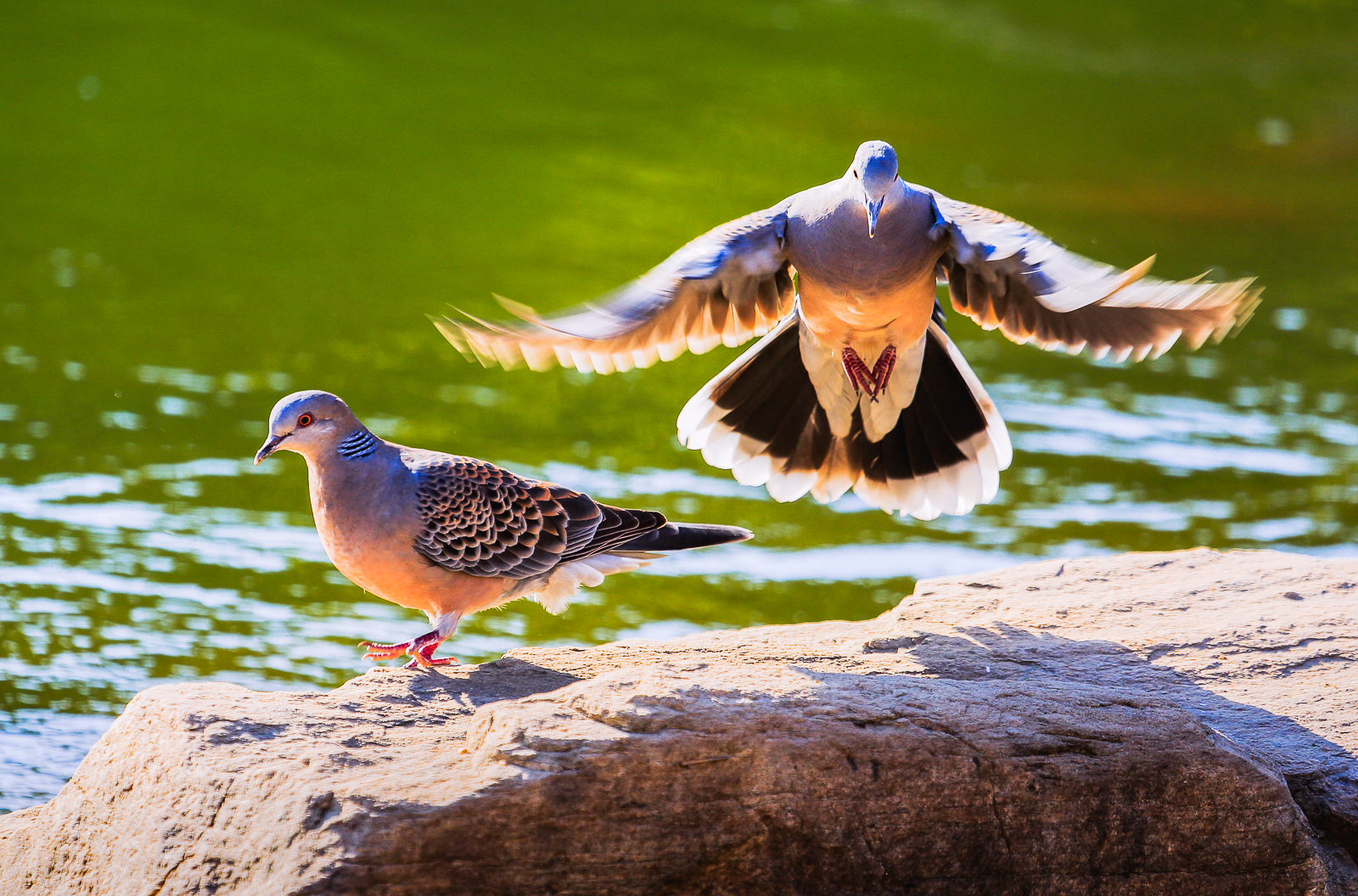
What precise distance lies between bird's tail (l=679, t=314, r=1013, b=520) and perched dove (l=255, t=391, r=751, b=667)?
2.68 feet

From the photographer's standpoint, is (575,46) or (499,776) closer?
(499,776)

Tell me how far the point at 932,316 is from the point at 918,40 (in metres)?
15.6

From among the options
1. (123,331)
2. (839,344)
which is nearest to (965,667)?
(839,344)

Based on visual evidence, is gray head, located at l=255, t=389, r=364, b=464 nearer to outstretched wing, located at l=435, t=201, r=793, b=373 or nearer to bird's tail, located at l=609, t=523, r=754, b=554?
outstretched wing, located at l=435, t=201, r=793, b=373

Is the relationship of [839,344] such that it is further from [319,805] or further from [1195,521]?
[1195,521]

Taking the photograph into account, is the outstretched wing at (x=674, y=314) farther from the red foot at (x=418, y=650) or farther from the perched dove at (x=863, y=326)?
the red foot at (x=418, y=650)

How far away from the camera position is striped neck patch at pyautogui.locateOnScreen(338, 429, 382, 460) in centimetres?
477

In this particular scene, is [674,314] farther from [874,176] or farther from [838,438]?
[838,438]

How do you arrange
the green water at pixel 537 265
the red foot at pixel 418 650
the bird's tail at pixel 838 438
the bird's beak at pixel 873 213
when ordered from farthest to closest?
the green water at pixel 537 265
the bird's tail at pixel 838 438
the bird's beak at pixel 873 213
the red foot at pixel 418 650

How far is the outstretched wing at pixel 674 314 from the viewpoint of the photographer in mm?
4527

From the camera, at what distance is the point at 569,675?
175 inches

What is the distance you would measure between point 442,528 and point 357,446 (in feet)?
1.25

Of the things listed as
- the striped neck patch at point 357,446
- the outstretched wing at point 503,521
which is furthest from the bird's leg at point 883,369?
the striped neck patch at point 357,446

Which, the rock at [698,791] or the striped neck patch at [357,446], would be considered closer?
the rock at [698,791]
